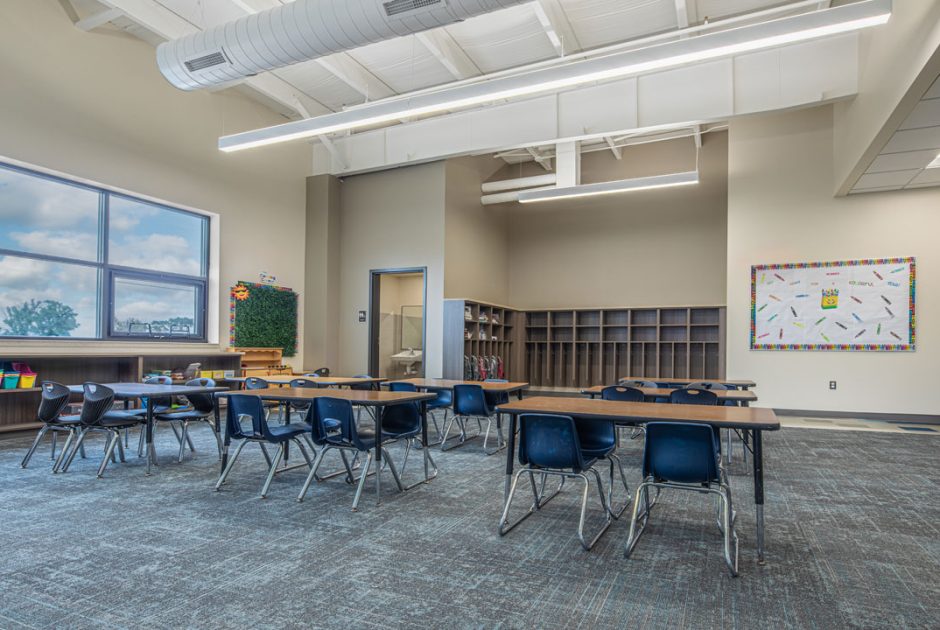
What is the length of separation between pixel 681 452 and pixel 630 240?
873cm

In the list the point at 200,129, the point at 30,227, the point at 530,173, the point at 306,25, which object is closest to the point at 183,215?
the point at 200,129

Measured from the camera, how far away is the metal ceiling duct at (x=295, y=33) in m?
4.25

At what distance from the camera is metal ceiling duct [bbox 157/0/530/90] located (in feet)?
13.9

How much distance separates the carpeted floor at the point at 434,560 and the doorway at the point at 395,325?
19.3 feet

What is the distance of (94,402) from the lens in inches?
171

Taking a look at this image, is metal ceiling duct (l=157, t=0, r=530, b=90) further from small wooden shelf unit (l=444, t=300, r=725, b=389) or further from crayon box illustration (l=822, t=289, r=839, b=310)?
crayon box illustration (l=822, t=289, r=839, b=310)

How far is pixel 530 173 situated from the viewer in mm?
11742

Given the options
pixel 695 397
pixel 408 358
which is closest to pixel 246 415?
pixel 695 397

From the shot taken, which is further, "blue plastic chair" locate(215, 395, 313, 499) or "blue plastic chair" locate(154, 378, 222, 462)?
"blue plastic chair" locate(154, 378, 222, 462)

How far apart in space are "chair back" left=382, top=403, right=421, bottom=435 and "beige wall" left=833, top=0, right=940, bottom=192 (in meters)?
4.56

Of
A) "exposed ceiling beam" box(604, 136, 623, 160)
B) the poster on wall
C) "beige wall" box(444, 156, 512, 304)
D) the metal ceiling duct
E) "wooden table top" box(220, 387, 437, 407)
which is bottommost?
"wooden table top" box(220, 387, 437, 407)

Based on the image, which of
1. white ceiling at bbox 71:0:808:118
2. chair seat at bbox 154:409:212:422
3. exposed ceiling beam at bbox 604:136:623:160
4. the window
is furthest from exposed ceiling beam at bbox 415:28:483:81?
chair seat at bbox 154:409:212:422

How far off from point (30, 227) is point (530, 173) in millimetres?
8547

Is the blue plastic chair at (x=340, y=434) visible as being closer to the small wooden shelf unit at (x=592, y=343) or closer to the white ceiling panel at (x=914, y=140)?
the small wooden shelf unit at (x=592, y=343)
